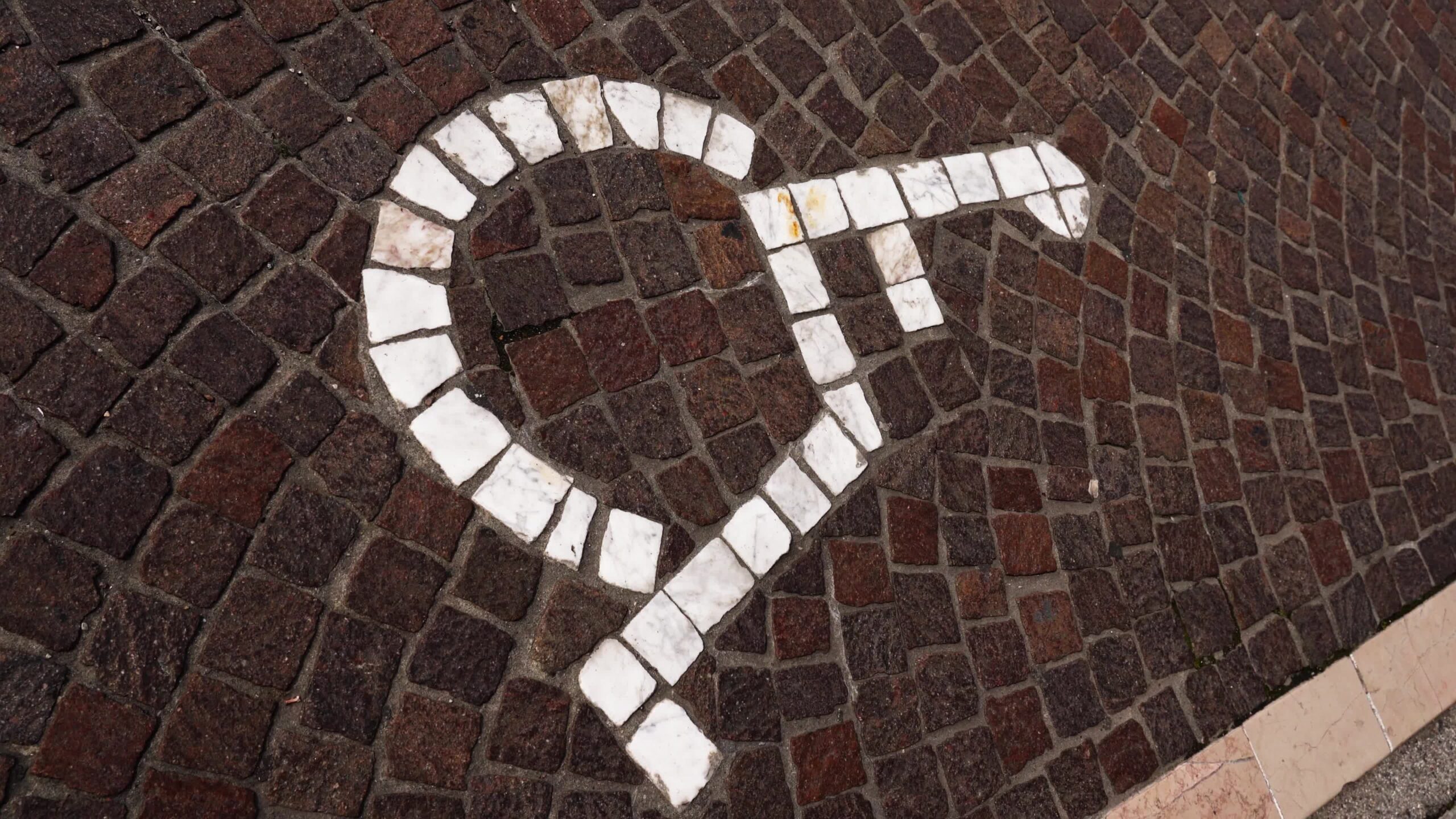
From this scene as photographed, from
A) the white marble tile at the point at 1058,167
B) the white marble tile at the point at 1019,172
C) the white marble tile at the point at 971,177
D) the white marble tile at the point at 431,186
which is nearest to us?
the white marble tile at the point at 431,186

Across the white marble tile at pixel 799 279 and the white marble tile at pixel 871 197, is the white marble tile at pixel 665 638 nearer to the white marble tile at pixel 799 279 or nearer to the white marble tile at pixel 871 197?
the white marble tile at pixel 799 279

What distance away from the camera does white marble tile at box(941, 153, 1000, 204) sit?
153 inches

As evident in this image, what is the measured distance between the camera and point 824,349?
11.0 ft

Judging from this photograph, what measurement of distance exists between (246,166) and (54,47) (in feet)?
1.71

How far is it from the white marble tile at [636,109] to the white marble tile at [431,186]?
587 mm

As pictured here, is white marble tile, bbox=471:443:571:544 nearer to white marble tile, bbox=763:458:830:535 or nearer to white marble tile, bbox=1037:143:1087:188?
white marble tile, bbox=763:458:830:535

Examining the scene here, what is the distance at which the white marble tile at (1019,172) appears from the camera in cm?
400

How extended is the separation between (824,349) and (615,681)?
4.12 ft

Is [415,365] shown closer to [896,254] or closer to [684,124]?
[684,124]

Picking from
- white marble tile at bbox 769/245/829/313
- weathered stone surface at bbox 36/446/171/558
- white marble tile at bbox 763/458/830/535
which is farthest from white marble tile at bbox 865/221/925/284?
weathered stone surface at bbox 36/446/171/558

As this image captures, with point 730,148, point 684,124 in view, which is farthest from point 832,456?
point 684,124

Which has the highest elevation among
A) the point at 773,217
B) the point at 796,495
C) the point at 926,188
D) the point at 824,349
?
the point at 926,188

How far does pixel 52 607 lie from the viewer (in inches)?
89.7

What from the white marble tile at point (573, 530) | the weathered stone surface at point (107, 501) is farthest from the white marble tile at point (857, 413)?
the weathered stone surface at point (107, 501)
